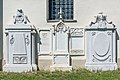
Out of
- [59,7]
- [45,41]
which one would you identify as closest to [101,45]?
[45,41]

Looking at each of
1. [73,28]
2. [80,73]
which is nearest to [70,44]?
[73,28]

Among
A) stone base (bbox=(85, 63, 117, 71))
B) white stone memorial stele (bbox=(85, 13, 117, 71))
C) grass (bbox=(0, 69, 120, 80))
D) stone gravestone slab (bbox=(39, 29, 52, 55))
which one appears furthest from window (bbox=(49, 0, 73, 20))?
grass (bbox=(0, 69, 120, 80))

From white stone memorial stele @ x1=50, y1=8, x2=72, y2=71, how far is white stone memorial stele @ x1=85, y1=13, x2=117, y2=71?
41.0 inches

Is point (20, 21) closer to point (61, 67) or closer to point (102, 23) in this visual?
point (61, 67)

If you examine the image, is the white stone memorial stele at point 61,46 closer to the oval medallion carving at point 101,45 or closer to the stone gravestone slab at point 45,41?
the stone gravestone slab at point 45,41

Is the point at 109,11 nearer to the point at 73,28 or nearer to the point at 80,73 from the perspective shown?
the point at 73,28

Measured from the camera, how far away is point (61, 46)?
23.6 meters

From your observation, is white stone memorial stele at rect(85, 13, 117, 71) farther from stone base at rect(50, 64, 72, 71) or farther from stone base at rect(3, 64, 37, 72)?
stone base at rect(3, 64, 37, 72)

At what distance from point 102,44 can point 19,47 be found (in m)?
3.98

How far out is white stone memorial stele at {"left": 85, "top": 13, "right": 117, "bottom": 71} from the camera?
75.9 ft

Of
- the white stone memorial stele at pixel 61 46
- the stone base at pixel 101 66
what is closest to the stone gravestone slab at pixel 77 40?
the white stone memorial stele at pixel 61 46

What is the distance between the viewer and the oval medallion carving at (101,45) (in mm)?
23125

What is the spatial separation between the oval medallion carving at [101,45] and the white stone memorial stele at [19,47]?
10.1ft

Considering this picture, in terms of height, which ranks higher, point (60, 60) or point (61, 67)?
point (60, 60)
